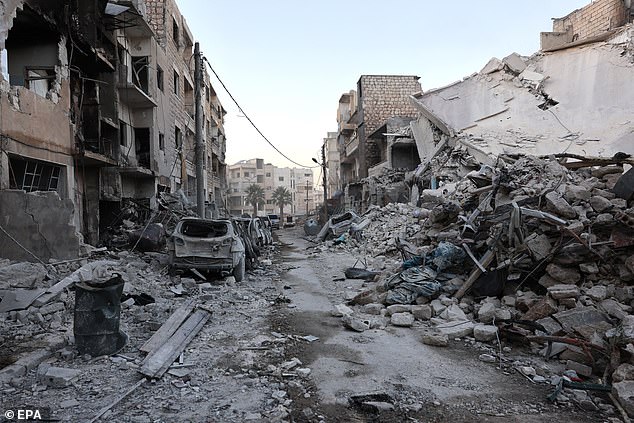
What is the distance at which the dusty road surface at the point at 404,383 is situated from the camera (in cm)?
346

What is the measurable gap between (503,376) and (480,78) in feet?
71.4

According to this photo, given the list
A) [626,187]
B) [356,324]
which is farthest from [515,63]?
[356,324]

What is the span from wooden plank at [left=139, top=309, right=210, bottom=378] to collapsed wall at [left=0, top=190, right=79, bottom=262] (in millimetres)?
5376

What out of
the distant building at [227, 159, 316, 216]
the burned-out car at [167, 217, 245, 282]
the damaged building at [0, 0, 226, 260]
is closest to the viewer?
the damaged building at [0, 0, 226, 260]

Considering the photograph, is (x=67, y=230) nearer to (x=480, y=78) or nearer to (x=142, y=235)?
(x=142, y=235)

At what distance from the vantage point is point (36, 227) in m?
A: 9.23

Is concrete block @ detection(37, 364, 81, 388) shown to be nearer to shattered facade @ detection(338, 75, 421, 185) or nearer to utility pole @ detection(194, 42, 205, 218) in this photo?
utility pole @ detection(194, 42, 205, 218)

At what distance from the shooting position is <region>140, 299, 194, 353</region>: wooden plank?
4871 mm

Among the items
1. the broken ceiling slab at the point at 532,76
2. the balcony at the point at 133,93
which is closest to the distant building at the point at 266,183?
the broken ceiling slab at the point at 532,76

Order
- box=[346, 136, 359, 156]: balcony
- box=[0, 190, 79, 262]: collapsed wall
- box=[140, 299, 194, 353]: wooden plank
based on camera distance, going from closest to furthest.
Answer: box=[140, 299, 194, 353]: wooden plank, box=[0, 190, 79, 262]: collapsed wall, box=[346, 136, 359, 156]: balcony

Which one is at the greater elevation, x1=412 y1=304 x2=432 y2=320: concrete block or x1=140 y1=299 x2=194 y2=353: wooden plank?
x1=140 y1=299 x2=194 y2=353: wooden plank

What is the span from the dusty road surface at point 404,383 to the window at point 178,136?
19866 millimetres

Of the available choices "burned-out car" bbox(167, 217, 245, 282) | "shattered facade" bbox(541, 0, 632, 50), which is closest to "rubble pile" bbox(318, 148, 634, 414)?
"burned-out car" bbox(167, 217, 245, 282)

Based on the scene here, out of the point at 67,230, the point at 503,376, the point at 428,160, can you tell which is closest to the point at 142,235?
the point at 67,230
